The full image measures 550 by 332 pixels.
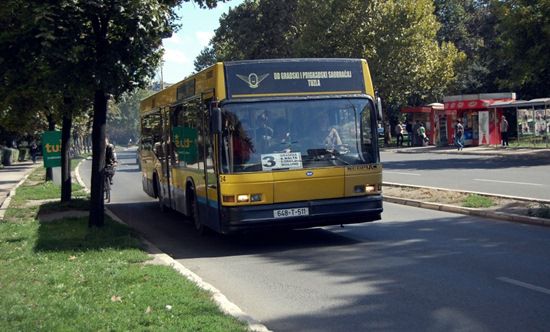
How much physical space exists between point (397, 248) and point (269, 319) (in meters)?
4.30

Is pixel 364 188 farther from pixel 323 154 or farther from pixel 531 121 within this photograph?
pixel 531 121

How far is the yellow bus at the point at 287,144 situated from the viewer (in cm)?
1109

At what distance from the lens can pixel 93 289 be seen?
8.30 metres

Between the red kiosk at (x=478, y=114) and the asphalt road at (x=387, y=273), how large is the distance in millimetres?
A: 29399

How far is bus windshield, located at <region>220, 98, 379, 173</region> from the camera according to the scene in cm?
1110

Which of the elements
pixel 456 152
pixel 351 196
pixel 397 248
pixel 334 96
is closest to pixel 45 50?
pixel 334 96

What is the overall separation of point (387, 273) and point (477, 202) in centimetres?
674

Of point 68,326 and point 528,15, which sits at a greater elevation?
point 528,15

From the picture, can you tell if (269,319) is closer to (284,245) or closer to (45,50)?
(284,245)

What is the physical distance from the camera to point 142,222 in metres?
16.8

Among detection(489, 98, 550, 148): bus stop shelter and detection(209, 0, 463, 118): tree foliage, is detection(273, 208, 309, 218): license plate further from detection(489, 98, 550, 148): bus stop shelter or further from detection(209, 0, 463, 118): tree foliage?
detection(209, 0, 463, 118): tree foliage

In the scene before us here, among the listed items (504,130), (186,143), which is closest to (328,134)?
(186,143)

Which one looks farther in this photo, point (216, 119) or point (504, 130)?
point (504, 130)

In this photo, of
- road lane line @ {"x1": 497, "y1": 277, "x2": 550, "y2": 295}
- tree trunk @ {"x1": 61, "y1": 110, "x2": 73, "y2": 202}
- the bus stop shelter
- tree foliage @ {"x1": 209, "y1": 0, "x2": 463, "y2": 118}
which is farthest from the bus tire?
tree foliage @ {"x1": 209, "y1": 0, "x2": 463, "y2": 118}
